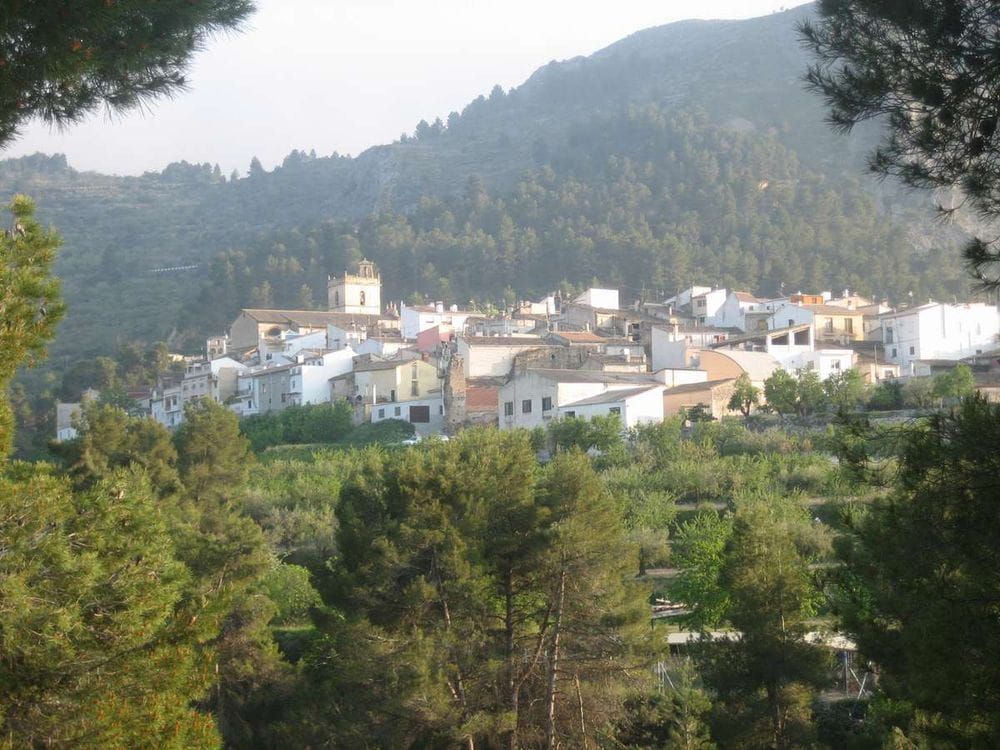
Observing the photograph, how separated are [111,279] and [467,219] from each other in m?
31.3

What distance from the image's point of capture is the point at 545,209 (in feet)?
354

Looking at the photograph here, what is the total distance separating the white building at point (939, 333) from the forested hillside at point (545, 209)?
12.4 metres

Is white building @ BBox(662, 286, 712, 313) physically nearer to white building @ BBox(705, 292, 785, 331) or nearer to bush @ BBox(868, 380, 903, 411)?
white building @ BBox(705, 292, 785, 331)

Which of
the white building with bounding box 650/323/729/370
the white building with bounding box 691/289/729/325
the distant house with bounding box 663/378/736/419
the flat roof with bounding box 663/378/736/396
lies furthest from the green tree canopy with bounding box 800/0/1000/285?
the white building with bounding box 691/289/729/325

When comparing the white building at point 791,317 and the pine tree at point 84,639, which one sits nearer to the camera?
the pine tree at point 84,639

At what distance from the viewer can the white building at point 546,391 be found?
150 feet

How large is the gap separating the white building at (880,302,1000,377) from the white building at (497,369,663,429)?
12.9m

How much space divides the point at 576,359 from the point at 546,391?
292 inches

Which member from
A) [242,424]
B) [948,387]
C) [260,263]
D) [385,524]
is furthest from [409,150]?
[385,524]

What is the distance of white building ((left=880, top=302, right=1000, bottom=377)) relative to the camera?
5509 centimetres

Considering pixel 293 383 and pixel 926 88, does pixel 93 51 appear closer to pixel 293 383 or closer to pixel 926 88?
pixel 926 88

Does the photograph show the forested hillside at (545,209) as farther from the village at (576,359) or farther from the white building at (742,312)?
the white building at (742,312)

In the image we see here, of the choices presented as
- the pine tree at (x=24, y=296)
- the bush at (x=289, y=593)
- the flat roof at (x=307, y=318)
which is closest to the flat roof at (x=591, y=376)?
the bush at (x=289, y=593)

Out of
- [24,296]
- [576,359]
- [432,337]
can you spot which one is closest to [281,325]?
[432,337]
